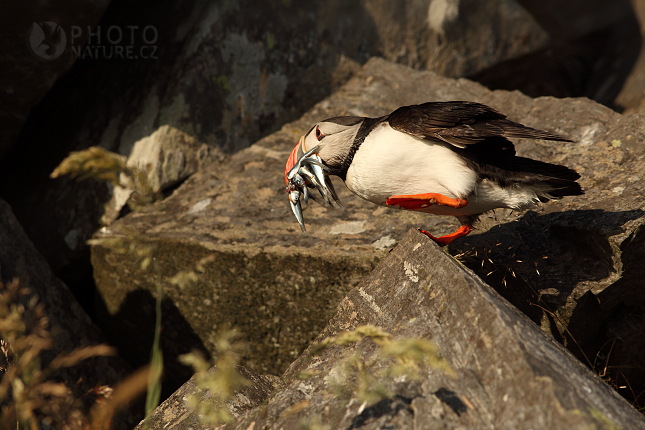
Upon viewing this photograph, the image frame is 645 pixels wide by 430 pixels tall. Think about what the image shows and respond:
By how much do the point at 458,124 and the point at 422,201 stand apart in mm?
518

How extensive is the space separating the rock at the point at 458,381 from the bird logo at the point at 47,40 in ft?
11.0

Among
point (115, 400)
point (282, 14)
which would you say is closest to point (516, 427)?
point (115, 400)

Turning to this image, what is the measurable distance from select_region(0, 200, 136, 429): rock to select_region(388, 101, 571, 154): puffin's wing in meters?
2.97

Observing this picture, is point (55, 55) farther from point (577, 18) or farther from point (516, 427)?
point (577, 18)

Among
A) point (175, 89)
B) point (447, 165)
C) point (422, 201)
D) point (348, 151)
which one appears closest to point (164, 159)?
point (175, 89)

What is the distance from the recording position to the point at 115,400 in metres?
1.73

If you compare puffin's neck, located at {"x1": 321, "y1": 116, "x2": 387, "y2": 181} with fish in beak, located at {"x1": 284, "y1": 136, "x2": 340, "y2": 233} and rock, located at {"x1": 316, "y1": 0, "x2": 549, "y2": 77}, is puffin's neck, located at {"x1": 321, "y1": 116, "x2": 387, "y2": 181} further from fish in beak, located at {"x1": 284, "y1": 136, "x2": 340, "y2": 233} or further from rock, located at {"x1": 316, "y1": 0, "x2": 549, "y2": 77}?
rock, located at {"x1": 316, "y1": 0, "x2": 549, "y2": 77}

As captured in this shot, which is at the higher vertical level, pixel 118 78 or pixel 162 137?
pixel 118 78

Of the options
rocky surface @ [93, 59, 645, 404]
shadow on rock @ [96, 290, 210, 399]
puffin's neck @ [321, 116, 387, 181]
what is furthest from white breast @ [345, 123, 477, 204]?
shadow on rock @ [96, 290, 210, 399]

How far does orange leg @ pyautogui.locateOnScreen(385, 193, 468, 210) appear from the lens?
9.39ft

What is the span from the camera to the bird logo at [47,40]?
A: 12.2 ft

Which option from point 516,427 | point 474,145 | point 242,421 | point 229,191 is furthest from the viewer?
point 229,191

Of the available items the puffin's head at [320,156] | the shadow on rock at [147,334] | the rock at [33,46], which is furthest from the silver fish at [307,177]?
the rock at [33,46]

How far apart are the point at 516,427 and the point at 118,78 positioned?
497 centimetres
